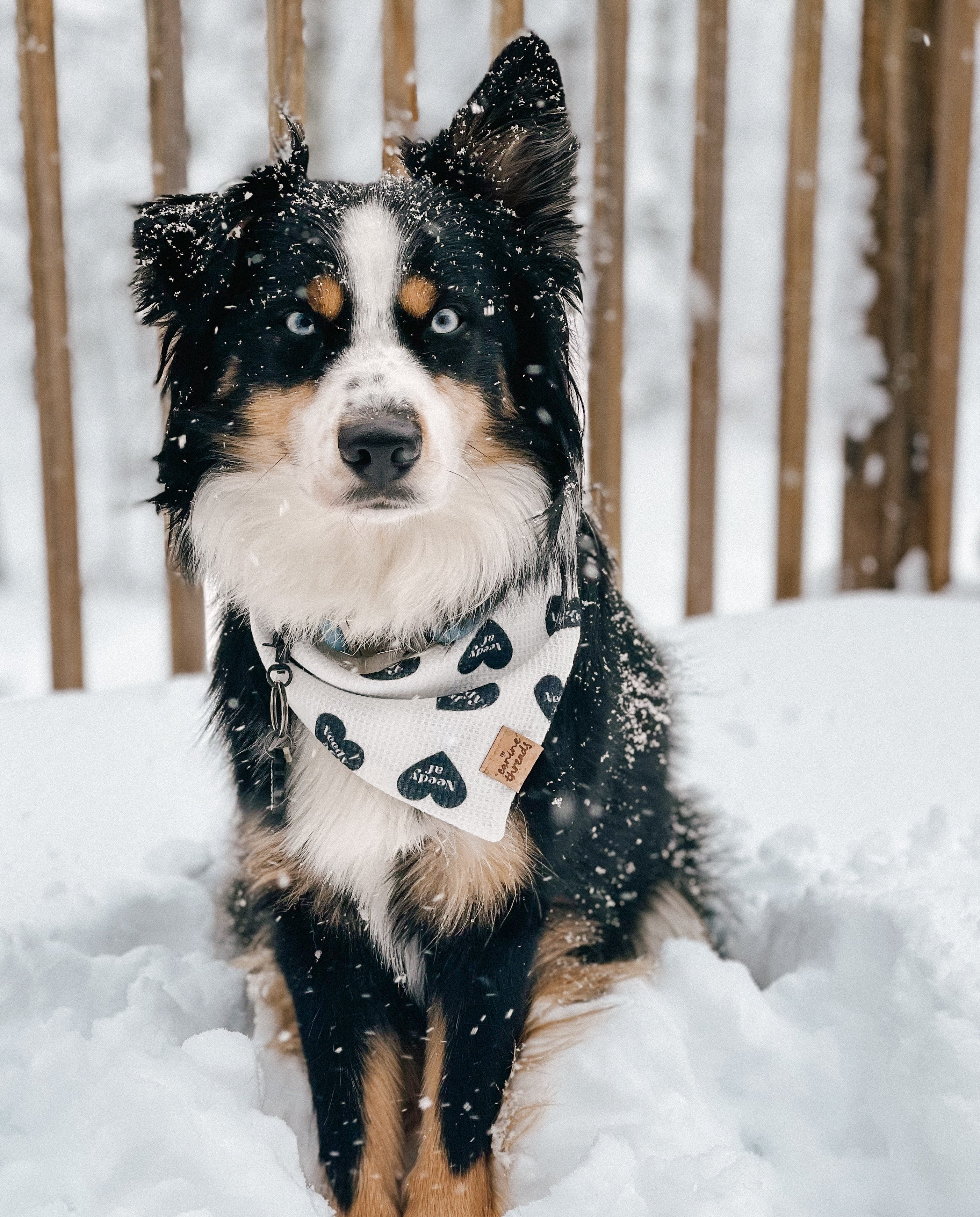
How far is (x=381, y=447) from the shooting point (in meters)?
1.56

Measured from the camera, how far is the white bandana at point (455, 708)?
5.64 feet

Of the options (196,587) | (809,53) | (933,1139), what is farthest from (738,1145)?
(809,53)

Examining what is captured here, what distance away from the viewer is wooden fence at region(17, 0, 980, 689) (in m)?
2.87

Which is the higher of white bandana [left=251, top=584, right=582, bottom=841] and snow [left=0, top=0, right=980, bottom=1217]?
white bandana [left=251, top=584, right=582, bottom=841]

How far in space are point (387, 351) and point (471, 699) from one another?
572 millimetres

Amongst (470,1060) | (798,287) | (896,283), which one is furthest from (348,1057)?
(896,283)

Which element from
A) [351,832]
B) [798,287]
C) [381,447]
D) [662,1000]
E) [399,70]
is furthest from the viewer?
[798,287]

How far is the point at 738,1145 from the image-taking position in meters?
1.70

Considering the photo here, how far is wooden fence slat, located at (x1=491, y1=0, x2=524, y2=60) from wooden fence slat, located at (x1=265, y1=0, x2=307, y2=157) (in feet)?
1.73

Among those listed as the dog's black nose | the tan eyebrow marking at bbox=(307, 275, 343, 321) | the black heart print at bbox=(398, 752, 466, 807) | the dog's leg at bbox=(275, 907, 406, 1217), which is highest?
the tan eyebrow marking at bbox=(307, 275, 343, 321)

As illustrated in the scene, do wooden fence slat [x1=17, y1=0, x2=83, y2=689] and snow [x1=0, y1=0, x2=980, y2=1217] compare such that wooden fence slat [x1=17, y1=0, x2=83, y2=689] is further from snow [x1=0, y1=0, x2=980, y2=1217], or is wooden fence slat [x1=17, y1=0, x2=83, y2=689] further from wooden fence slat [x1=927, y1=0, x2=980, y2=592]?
wooden fence slat [x1=927, y1=0, x2=980, y2=592]

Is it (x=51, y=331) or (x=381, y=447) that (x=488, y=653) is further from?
(x=51, y=331)

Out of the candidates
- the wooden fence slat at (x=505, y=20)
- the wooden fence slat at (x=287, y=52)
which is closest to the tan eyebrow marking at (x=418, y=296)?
the wooden fence slat at (x=287, y=52)

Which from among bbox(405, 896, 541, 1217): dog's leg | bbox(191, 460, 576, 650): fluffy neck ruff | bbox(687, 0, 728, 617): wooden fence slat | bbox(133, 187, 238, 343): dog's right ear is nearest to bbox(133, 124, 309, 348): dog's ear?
bbox(133, 187, 238, 343): dog's right ear
